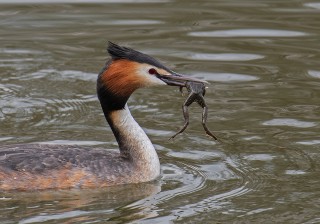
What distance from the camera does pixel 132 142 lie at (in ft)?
34.3

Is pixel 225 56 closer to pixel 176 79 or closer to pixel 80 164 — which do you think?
pixel 176 79

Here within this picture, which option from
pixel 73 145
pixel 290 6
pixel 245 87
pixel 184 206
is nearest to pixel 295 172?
pixel 184 206

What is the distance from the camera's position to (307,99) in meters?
12.5

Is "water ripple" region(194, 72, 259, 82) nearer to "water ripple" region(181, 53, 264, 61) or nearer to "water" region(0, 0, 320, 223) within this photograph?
"water" region(0, 0, 320, 223)

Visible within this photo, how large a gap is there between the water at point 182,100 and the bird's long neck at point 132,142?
21cm

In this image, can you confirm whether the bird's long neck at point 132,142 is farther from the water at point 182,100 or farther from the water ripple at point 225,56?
the water ripple at point 225,56

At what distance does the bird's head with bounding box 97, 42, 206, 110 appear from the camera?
32.9 feet

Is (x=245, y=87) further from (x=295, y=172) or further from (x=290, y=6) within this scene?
(x=290, y=6)

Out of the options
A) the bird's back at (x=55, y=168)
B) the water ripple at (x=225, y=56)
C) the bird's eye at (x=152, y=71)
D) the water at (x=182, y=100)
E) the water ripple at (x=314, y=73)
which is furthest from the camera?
the water ripple at (x=225, y=56)

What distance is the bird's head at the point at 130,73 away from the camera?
10023 millimetres

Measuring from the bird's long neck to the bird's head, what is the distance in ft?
1.02

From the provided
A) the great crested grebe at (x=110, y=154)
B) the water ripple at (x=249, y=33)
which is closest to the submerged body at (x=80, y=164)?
the great crested grebe at (x=110, y=154)

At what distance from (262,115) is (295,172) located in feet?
5.97

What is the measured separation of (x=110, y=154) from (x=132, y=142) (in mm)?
253
